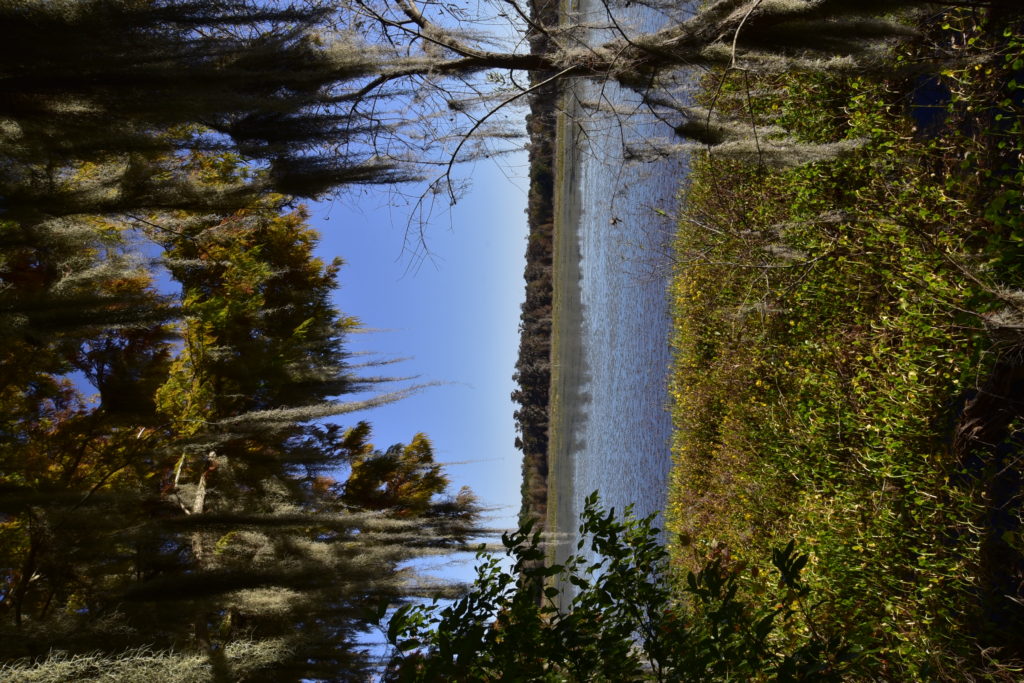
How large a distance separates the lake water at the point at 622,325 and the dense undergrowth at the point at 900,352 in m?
3.47

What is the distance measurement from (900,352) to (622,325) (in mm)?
9542

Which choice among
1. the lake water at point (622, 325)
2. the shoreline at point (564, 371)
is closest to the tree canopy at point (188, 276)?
the lake water at point (622, 325)

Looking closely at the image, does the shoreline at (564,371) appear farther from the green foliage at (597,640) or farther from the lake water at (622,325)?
the green foliage at (597,640)

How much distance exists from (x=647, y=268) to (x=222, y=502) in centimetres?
811

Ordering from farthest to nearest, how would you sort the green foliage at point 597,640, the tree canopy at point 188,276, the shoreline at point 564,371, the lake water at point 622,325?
the shoreline at point 564,371 → the lake water at point 622,325 → the tree canopy at point 188,276 → the green foliage at point 597,640

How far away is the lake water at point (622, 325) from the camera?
11.0 m

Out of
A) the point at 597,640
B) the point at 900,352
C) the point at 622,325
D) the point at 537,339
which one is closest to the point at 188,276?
the point at 597,640

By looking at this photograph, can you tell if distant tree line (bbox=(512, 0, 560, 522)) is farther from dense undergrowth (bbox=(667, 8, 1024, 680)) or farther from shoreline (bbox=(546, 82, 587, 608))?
dense undergrowth (bbox=(667, 8, 1024, 680))

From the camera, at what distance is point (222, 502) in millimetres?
6801

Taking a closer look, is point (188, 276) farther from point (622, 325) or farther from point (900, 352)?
point (622, 325)

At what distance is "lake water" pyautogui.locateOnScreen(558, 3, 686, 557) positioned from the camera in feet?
36.0

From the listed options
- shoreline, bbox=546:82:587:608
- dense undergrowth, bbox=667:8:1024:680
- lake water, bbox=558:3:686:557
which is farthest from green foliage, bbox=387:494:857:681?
shoreline, bbox=546:82:587:608

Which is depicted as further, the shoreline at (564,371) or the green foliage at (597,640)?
the shoreline at (564,371)

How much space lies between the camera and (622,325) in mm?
14352
